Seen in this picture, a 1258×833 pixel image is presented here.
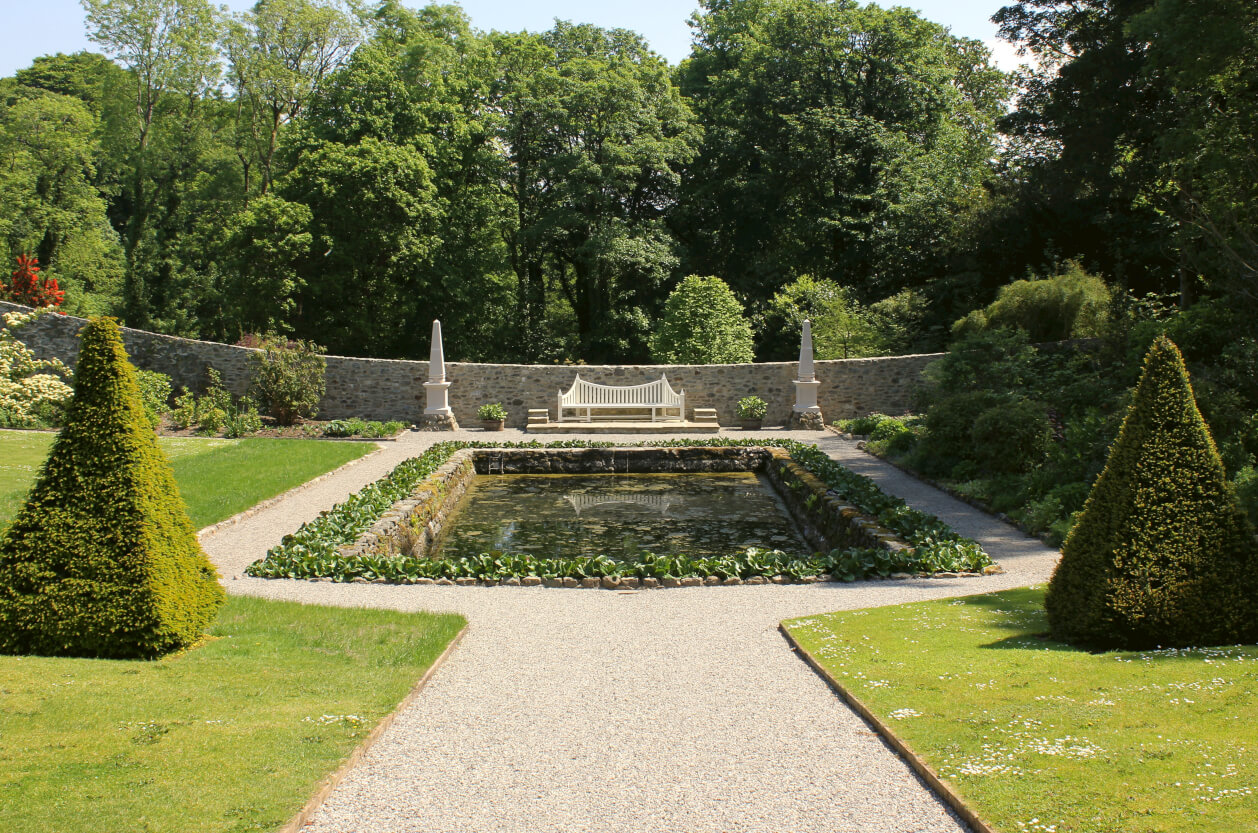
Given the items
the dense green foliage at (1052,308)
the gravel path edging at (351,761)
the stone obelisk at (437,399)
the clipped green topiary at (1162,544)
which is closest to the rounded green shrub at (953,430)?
the dense green foliage at (1052,308)

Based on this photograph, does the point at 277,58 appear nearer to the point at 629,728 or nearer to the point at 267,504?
the point at 267,504

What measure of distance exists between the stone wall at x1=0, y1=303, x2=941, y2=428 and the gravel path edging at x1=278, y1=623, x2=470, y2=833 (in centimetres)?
1404

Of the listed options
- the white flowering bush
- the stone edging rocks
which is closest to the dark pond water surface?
the stone edging rocks

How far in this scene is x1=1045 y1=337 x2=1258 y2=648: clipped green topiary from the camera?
502 centimetres

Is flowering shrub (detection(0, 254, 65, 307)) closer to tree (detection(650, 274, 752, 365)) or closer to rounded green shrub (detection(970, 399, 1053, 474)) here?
tree (detection(650, 274, 752, 365))

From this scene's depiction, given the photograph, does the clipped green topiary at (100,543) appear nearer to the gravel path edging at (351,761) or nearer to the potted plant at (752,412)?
the gravel path edging at (351,761)

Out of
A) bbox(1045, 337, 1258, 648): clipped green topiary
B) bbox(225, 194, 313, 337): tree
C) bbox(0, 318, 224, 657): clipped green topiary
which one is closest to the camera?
bbox(0, 318, 224, 657): clipped green topiary

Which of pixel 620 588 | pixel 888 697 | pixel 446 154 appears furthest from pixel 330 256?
pixel 888 697

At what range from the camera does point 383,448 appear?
621 inches

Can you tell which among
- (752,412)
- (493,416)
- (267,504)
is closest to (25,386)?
(267,504)

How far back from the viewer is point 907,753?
3.99 m

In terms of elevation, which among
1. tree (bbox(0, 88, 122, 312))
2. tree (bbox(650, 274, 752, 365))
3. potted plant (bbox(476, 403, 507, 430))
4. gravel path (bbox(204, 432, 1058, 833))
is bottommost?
gravel path (bbox(204, 432, 1058, 833))

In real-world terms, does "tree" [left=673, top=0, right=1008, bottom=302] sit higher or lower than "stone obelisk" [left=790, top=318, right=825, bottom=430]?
higher

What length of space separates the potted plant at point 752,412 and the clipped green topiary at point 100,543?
14.4 metres
